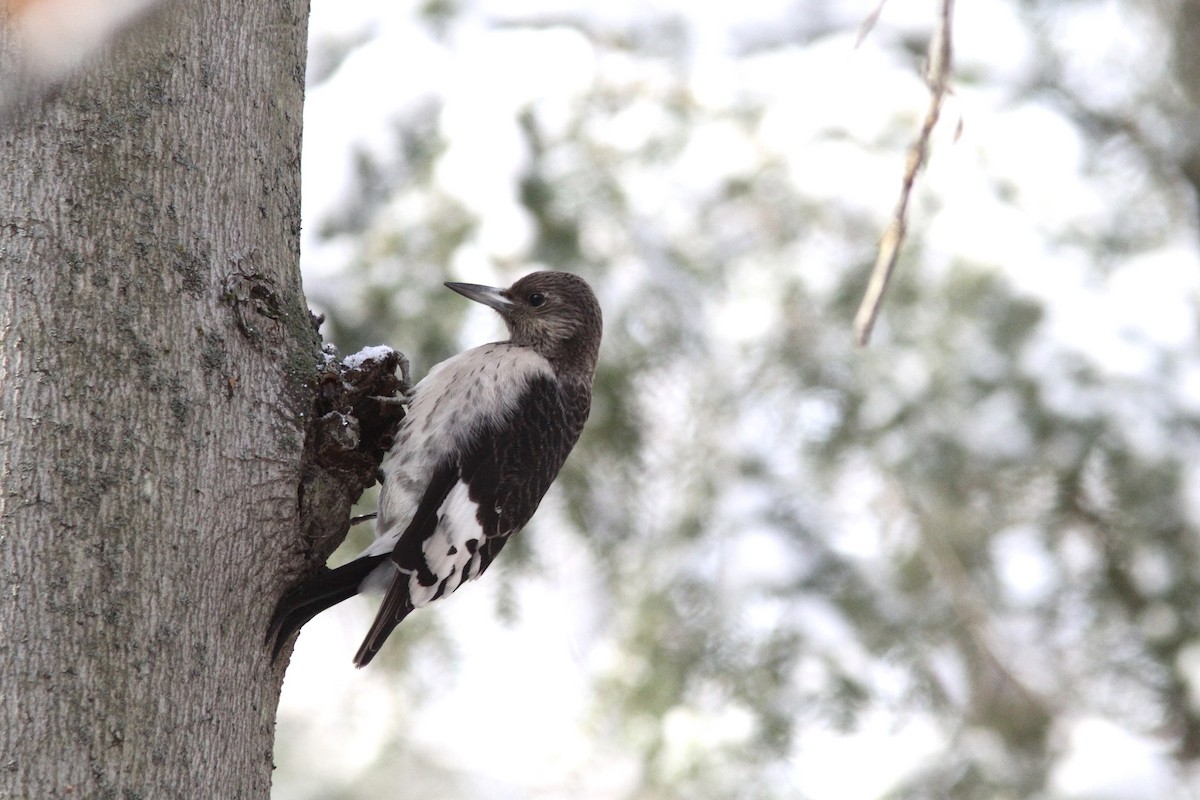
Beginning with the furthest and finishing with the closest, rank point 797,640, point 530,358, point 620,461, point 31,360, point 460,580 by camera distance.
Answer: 1. point 797,640
2. point 620,461
3. point 530,358
4. point 460,580
5. point 31,360

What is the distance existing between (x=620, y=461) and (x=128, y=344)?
2671mm

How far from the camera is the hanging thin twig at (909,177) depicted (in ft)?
5.79

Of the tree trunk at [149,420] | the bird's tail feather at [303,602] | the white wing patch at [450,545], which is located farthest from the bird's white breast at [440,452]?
the tree trunk at [149,420]

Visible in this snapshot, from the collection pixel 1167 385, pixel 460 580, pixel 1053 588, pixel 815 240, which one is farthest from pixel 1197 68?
pixel 460 580

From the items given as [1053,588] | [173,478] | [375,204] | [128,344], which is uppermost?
[375,204]

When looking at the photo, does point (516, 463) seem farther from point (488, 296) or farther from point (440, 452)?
point (488, 296)

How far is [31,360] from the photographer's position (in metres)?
1.81

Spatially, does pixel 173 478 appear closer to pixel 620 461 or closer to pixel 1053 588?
pixel 620 461

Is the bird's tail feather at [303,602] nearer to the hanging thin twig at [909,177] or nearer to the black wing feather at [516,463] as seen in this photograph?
the black wing feather at [516,463]

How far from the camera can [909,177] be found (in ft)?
6.03

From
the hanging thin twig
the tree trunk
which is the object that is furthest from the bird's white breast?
the hanging thin twig

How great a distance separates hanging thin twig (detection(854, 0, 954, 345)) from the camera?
1.76 m

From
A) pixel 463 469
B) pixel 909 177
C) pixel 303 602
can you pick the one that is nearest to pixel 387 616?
pixel 463 469

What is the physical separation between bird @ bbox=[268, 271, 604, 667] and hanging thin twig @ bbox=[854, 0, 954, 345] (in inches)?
49.4
